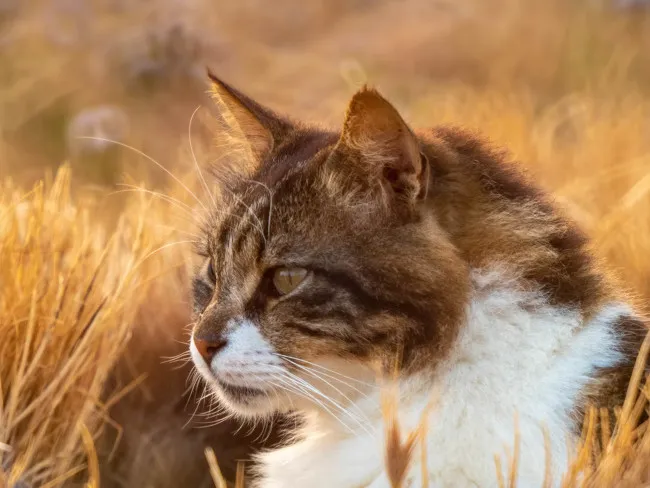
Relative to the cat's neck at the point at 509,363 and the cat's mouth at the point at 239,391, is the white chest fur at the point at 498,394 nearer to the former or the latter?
the cat's neck at the point at 509,363

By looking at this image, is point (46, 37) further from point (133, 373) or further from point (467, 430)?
point (467, 430)

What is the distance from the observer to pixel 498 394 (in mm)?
1365

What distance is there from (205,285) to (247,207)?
213mm

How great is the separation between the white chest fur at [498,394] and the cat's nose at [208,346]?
24 cm

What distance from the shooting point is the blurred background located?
316cm

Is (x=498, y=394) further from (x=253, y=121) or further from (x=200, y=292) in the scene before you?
(x=253, y=121)

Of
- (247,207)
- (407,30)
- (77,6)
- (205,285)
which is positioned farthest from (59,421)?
(407,30)

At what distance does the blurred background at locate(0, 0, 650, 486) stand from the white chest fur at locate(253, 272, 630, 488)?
2.58 ft

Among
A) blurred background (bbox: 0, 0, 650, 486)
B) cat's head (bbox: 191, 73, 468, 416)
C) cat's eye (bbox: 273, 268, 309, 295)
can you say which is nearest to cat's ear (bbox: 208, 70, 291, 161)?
cat's head (bbox: 191, 73, 468, 416)

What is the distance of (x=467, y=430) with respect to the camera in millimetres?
1360

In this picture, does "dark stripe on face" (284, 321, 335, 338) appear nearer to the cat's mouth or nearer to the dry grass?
the cat's mouth

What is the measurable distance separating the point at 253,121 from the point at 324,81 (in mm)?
5512

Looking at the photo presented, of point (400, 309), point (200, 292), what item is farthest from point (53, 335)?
point (400, 309)

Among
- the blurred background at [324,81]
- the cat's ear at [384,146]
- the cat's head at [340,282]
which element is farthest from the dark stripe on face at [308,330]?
the blurred background at [324,81]
